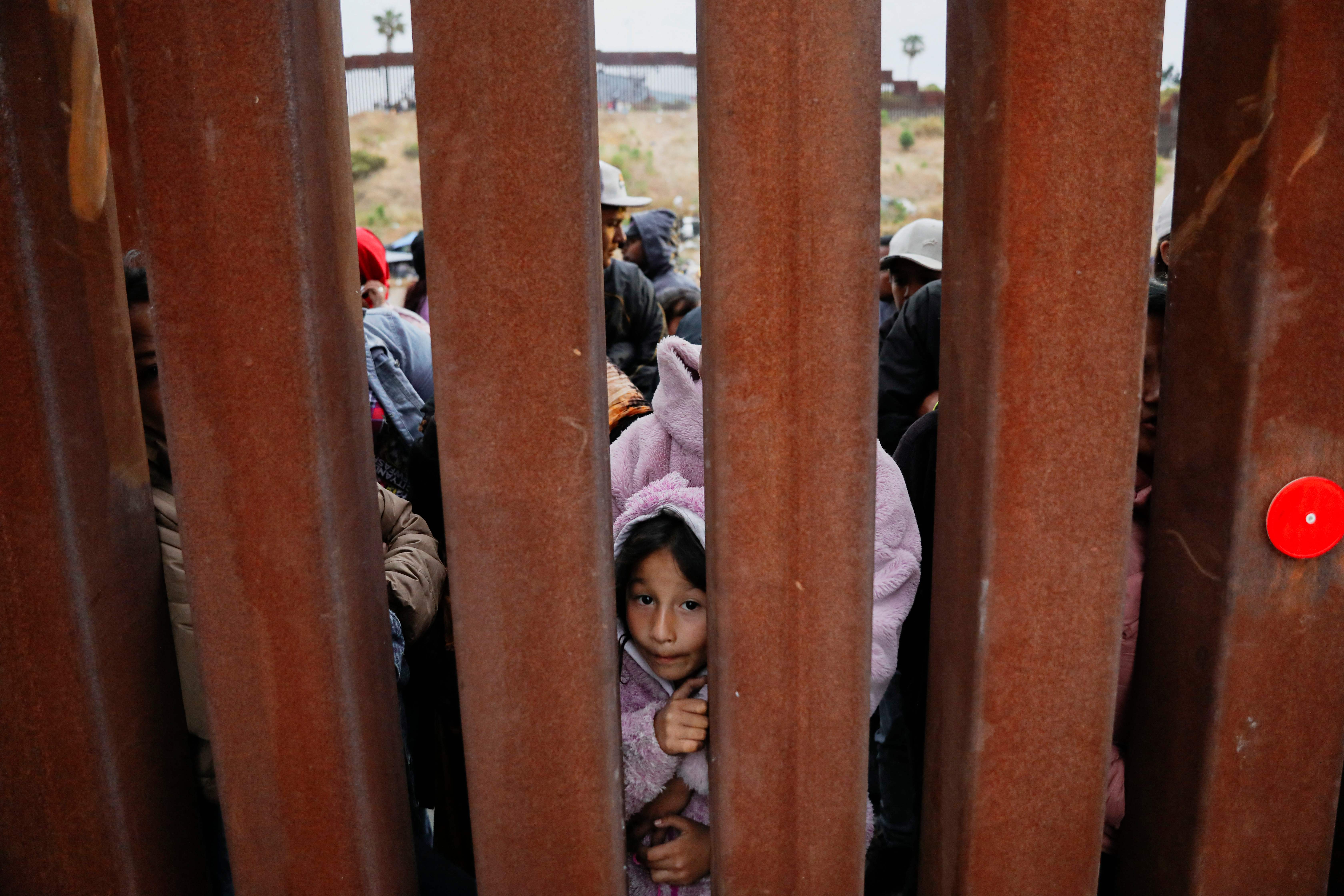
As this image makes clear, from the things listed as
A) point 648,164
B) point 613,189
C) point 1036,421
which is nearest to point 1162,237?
point 1036,421

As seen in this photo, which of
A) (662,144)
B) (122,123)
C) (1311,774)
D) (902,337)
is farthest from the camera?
(662,144)

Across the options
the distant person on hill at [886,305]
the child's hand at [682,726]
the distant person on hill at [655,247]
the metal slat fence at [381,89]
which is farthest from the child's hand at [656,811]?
the metal slat fence at [381,89]

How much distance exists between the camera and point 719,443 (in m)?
1.32

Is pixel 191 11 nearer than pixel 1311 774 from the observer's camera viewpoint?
Yes

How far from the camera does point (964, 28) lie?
4.28 feet

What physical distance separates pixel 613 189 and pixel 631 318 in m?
0.60

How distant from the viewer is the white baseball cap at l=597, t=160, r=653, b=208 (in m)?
4.34

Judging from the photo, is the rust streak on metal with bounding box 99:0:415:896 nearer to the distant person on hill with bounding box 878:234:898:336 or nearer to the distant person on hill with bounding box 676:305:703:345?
the distant person on hill with bounding box 878:234:898:336

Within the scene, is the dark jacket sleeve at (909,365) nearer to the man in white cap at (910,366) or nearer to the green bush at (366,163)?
the man in white cap at (910,366)

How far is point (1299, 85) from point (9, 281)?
1771 millimetres

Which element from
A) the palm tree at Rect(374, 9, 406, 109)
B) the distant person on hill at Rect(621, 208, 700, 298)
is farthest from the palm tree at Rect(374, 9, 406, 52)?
the distant person on hill at Rect(621, 208, 700, 298)

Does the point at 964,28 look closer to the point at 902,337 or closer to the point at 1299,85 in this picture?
the point at 1299,85

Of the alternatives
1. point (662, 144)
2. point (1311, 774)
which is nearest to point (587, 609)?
point (1311, 774)

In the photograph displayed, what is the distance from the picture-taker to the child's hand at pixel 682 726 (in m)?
1.63
